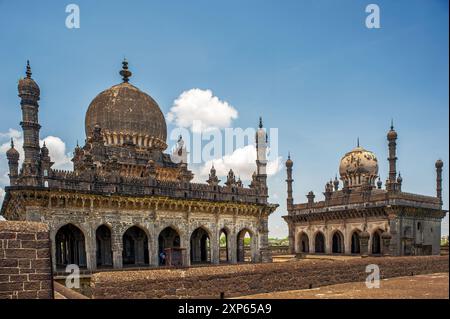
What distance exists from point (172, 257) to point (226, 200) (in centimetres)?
635

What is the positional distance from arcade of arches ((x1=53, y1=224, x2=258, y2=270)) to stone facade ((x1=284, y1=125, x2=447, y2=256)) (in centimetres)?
1044

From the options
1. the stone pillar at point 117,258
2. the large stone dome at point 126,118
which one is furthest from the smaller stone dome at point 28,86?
the stone pillar at point 117,258

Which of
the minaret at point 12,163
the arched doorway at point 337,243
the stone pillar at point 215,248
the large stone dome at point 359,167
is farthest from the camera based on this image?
the large stone dome at point 359,167

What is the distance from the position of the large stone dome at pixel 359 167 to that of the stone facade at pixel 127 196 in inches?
621

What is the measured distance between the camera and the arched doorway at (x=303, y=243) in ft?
139

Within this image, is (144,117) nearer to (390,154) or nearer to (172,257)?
(172,257)

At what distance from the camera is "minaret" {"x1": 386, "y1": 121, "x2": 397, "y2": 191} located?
33125mm

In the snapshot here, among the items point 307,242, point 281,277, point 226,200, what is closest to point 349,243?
point 307,242

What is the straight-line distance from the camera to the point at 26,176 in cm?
1898

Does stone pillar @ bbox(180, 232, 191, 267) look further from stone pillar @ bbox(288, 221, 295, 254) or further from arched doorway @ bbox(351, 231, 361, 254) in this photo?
stone pillar @ bbox(288, 221, 295, 254)

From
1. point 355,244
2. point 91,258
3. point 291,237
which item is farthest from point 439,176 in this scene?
point 91,258

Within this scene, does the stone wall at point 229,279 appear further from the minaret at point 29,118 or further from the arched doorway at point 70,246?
the arched doorway at point 70,246

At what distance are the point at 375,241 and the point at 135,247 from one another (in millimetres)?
23593
